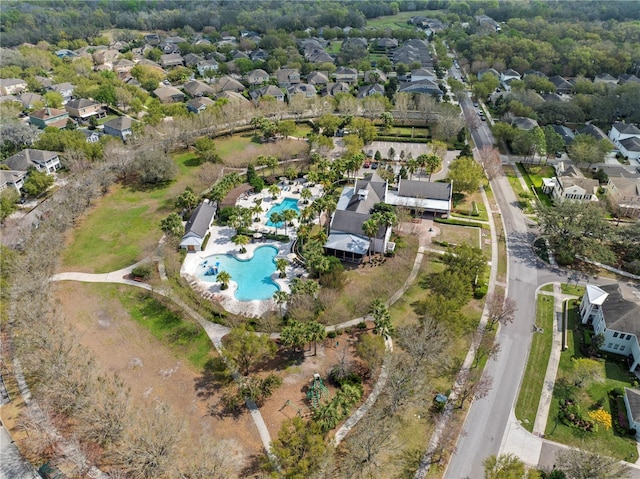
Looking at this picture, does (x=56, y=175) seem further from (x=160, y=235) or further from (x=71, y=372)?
(x=71, y=372)

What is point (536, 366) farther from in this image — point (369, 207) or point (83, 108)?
point (83, 108)

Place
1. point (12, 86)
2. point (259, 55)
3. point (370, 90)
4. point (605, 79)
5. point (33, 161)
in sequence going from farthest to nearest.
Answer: point (259, 55) < point (605, 79) < point (12, 86) < point (370, 90) < point (33, 161)

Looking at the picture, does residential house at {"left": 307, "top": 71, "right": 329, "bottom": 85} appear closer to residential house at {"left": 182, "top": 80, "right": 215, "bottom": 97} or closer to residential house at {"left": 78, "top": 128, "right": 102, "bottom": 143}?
residential house at {"left": 182, "top": 80, "right": 215, "bottom": 97}

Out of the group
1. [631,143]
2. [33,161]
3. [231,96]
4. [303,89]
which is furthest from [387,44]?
[33,161]

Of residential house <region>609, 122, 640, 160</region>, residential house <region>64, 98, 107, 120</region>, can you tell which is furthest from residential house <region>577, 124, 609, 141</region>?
residential house <region>64, 98, 107, 120</region>

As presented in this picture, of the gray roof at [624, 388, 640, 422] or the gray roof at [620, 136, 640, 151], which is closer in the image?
the gray roof at [624, 388, 640, 422]

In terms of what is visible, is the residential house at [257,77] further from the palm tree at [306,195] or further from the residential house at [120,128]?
the palm tree at [306,195]

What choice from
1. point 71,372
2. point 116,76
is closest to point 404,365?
point 71,372
